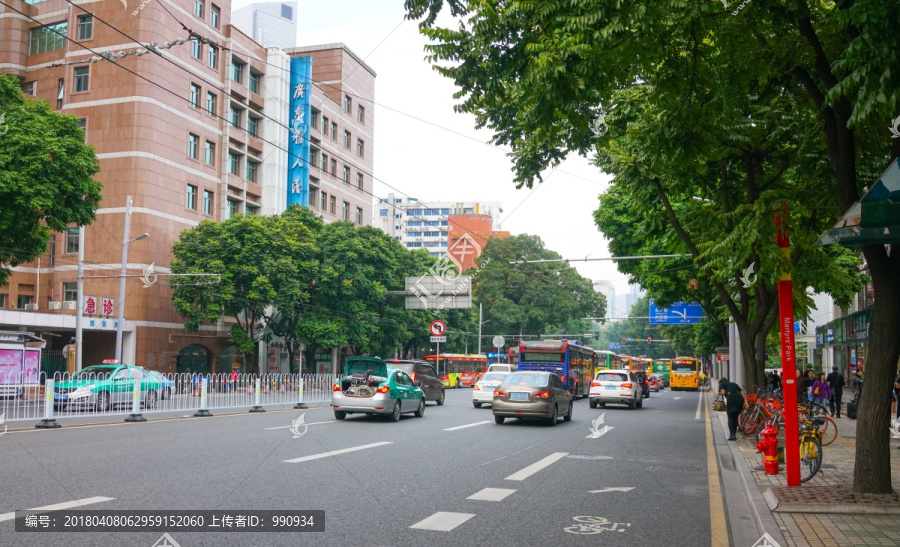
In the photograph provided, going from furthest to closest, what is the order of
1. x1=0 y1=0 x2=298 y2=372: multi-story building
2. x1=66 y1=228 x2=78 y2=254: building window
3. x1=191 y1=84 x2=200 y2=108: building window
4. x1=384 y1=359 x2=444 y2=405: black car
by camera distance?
x1=191 y1=84 x2=200 y2=108: building window, x1=66 y1=228 x2=78 y2=254: building window, x1=0 y1=0 x2=298 y2=372: multi-story building, x1=384 y1=359 x2=444 y2=405: black car

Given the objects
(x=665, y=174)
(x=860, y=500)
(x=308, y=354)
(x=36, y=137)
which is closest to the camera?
(x=860, y=500)

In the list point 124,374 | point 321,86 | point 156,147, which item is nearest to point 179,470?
point 124,374

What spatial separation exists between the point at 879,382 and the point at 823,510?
6.10 ft

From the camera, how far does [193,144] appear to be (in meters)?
47.8

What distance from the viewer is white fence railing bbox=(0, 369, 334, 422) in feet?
66.5

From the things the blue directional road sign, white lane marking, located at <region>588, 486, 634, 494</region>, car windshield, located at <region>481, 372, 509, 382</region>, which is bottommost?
white lane marking, located at <region>588, 486, 634, 494</region>

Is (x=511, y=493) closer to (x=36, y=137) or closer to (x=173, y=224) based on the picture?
(x=36, y=137)

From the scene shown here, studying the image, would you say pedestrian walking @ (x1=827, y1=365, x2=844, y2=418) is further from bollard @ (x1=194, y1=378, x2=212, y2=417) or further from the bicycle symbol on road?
the bicycle symbol on road

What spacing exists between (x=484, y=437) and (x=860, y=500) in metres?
9.46

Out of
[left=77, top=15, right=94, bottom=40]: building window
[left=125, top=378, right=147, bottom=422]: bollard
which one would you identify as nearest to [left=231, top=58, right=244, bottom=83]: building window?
[left=77, top=15, right=94, bottom=40]: building window

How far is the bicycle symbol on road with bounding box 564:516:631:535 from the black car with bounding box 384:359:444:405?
1963 centimetres

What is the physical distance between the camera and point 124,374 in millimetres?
24984

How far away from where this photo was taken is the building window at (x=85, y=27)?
45.2 meters

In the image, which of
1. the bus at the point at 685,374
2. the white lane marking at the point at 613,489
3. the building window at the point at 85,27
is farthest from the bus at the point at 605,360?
the white lane marking at the point at 613,489
